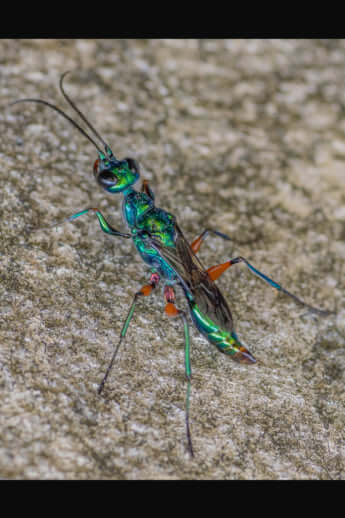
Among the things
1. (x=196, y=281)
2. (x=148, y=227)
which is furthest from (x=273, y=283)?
(x=148, y=227)

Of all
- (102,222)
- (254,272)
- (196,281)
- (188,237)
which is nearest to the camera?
(196,281)

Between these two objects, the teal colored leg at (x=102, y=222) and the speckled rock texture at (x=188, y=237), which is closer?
the speckled rock texture at (x=188, y=237)

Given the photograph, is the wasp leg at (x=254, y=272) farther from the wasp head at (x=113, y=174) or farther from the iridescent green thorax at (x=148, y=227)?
the wasp head at (x=113, y=174)

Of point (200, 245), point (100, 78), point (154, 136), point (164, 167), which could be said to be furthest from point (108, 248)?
point (100, 78)

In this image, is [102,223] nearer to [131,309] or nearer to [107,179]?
[107,179]

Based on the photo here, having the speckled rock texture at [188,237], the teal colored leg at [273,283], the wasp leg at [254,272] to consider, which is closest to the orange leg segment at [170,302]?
the speckled rock texture at [188,237]

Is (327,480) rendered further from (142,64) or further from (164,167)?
(142,64)

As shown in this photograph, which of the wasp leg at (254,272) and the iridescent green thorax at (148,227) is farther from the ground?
the iridescent green thorax at (148,227)
